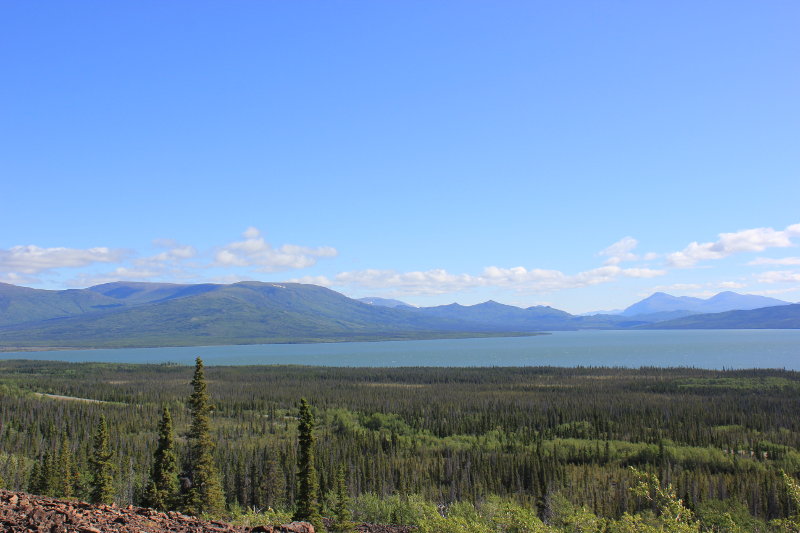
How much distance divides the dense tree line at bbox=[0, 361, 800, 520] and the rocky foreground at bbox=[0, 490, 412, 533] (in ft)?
82.5

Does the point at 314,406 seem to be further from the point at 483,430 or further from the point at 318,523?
the point at 318,523

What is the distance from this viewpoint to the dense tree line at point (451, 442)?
246 ft

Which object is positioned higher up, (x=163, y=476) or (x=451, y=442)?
(x=163, y=476)

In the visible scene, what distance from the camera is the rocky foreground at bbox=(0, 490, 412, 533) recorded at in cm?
1781

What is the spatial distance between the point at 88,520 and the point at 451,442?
100029mm

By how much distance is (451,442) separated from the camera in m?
113

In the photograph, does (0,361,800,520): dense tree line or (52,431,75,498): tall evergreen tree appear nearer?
(52,431,75,498): tall evergreen tree

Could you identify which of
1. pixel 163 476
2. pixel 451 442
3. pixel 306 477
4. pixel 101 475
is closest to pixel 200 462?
pixel 163 476

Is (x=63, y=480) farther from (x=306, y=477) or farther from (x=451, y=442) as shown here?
(x=451, y=442)

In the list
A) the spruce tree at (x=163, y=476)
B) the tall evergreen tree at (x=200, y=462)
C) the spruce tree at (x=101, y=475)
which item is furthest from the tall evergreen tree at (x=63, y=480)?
the tall evergreen tree at (x=200, y=462)

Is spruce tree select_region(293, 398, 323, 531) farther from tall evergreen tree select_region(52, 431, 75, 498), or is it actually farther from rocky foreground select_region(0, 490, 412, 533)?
tall evergreen tree select_region(52, 431, 75, 498)

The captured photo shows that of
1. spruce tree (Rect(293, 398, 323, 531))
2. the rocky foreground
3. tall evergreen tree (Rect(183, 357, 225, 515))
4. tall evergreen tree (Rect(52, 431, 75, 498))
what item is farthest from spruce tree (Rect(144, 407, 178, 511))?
the rocky foreground

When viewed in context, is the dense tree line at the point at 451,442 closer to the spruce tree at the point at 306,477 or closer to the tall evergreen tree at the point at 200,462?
the tall evergreen tree at the point at 200,462

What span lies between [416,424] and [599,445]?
4263 centimetres
